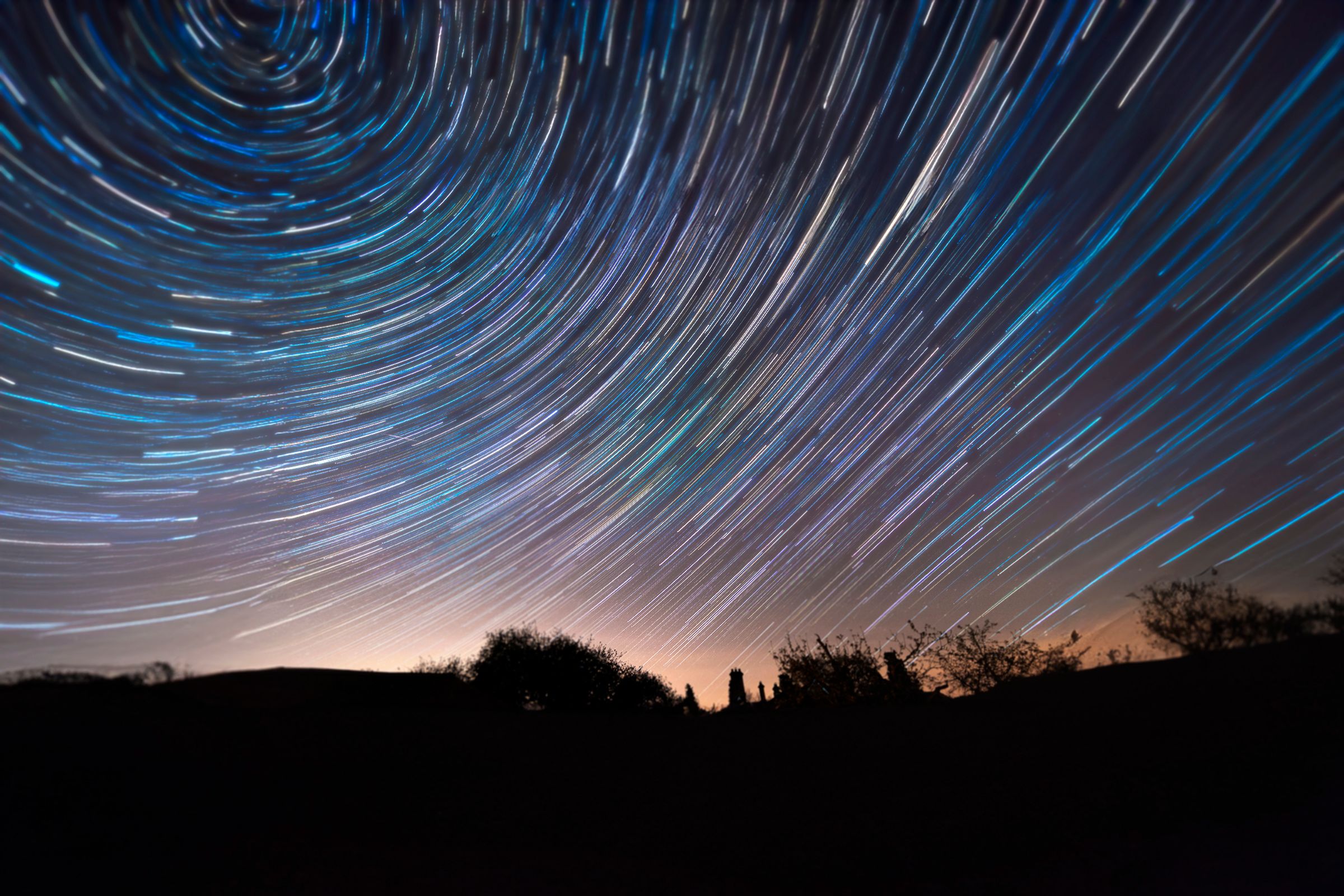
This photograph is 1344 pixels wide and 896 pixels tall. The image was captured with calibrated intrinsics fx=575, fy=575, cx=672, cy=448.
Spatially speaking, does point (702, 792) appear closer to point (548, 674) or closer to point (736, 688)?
point (548, 674)

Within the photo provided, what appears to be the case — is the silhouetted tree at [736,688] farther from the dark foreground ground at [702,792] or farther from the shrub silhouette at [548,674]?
the dark foreground ground at [702,792]

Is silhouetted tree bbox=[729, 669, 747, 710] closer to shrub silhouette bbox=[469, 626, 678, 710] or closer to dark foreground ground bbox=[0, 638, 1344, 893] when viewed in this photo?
shrub silhouette bbox=[469, 626, 678, 710]

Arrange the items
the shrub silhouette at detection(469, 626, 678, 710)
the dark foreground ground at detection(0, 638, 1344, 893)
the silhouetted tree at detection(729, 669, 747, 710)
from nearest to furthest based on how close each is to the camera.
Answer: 1. the dark foreground ground at detection(0, 638, 1344, 893)
2. the shrub silhouette at detection(469, 626, 678, 710)
3. the silhouetted tree at detection(729, 669, 747, 710)

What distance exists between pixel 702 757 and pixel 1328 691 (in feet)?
35.2

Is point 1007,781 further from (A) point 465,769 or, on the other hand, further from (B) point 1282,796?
(A) point 465,769

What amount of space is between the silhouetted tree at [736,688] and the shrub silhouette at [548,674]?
13729 millimetres

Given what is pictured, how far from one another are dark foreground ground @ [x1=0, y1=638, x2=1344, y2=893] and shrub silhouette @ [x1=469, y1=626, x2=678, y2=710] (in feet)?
46.4

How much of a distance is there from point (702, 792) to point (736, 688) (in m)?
35.4

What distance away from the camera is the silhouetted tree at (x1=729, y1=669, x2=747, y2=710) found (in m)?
Result: 41.0

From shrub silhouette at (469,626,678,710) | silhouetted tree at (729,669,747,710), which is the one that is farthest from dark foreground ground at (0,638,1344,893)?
silhouetted tree at (729,669,747,710)

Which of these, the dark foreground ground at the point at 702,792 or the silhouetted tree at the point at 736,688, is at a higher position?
the silhouetted tree at the point at 736,688

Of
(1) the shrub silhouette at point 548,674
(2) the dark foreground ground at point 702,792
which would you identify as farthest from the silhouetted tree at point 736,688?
(2) the dark foreground ground at point 702,792

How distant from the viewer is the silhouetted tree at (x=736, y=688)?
4097 cm

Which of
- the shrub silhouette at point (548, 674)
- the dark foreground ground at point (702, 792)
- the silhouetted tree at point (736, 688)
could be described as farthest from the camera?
the silhouetted tree at point (736, 688)
